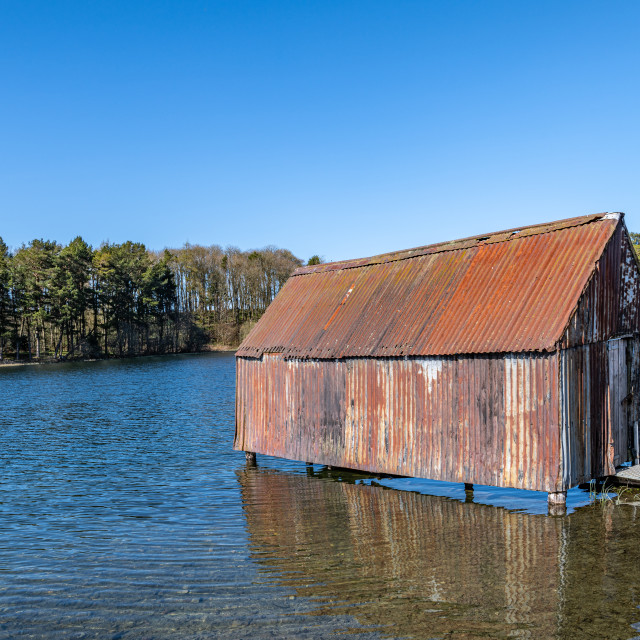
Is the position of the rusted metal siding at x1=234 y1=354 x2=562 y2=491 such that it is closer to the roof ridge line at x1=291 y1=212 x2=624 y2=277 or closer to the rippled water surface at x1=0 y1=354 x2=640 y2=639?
the rippled water surface at x1=0 y1=354 x2=640 y2=639

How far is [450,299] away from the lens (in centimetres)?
1557

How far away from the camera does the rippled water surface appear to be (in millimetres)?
8375

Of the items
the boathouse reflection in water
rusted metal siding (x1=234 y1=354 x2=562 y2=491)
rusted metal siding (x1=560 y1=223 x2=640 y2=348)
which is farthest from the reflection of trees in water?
rusted metal siding (x1=560 y1=223 x2=640 y2=348)

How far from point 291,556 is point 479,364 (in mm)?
5808

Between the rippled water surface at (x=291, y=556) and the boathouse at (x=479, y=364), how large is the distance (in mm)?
1259

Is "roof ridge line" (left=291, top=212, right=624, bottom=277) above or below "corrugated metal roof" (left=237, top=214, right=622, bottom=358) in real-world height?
above

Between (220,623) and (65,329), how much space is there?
81690 mm

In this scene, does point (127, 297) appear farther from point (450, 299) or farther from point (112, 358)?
point (450, 299)

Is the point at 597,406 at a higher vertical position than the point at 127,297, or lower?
lower

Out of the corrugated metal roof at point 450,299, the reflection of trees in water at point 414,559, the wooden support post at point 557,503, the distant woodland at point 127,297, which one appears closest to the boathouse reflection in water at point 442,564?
the reflection of trees in water at point 414,559

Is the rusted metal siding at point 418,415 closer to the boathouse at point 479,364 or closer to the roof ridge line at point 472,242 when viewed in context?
the boathouse at point 479,364

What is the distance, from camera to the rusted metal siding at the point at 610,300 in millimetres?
Answer: 13148

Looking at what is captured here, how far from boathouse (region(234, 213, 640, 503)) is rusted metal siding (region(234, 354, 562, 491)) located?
3 centimetres

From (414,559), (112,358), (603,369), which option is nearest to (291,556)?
(414,559)
